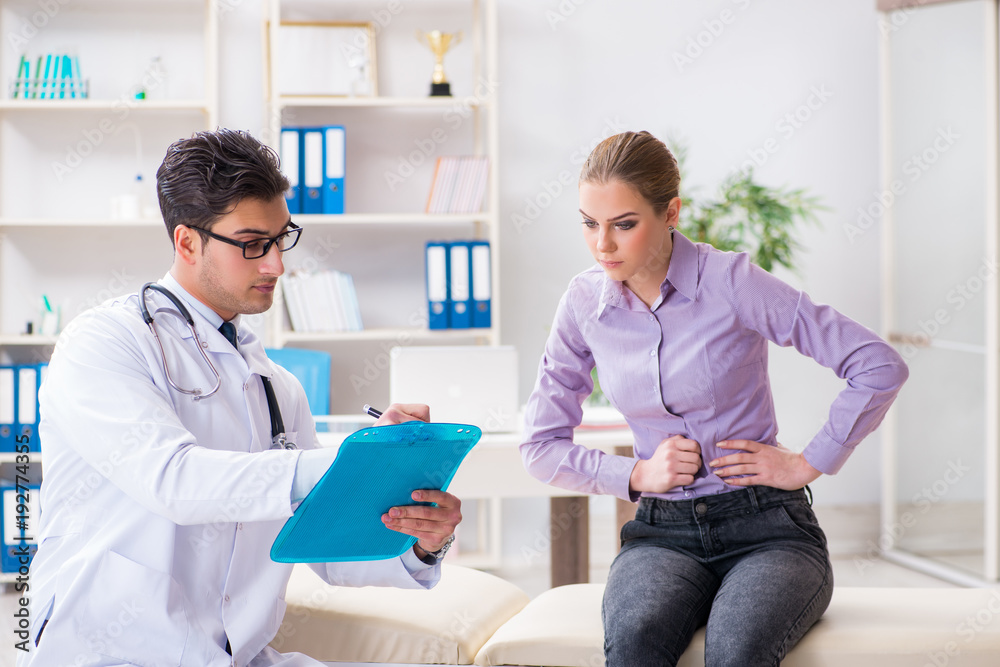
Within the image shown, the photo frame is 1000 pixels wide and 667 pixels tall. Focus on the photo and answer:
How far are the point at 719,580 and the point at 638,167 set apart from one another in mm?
740

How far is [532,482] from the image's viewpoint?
249 cm

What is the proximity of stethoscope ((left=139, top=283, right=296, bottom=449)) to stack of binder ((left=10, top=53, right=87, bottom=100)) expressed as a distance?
275cm

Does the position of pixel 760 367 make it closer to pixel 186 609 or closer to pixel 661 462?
pixel 661 462

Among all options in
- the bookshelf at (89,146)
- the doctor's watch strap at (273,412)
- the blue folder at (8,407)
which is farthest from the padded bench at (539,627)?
the bookshelf at (89,146)

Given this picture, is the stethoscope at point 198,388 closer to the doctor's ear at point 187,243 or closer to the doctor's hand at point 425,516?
the doctor's ear at point 187,243

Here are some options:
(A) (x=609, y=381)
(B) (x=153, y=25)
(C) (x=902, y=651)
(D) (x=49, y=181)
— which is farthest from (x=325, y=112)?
(C) (x=902, y=651)

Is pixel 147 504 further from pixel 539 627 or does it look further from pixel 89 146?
pixel 89 146

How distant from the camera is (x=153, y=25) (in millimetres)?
3973

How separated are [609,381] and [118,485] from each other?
89cm

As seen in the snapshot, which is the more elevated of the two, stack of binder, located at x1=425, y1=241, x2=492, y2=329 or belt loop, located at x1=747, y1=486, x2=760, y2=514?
stack of binder, located at x1=425, y1=241, x2=492, y2=329

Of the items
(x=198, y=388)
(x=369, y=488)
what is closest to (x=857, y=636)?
(x=369, y=488)

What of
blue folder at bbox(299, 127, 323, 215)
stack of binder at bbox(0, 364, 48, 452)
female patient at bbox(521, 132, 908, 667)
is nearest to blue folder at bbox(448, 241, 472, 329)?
blue folder at bbox(299, 127, 323, 215)

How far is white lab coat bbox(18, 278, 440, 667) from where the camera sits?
4.00ft

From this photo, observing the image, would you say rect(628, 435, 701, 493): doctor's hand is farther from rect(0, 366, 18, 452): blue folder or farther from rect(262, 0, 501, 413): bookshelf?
rect(0, 366, 18, 452): blue folder
